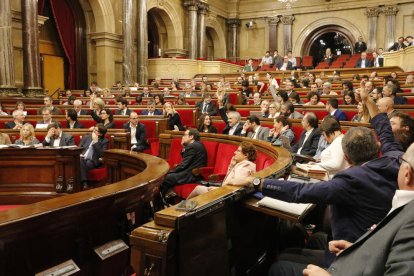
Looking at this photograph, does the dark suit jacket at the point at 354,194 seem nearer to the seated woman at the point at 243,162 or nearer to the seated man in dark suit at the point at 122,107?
the seated woman at the point at 243,162

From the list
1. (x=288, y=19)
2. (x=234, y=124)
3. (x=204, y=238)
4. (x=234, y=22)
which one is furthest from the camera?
(x=234, y=22)

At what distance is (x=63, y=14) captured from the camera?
13.2m

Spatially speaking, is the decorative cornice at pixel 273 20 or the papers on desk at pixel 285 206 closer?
the papers on desk at pixel 285 206

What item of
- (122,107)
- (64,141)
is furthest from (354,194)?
(122,107)

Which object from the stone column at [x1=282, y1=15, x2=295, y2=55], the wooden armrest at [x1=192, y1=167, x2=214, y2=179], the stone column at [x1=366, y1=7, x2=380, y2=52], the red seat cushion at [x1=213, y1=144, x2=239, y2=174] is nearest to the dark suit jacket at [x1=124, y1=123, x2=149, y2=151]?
the red seat cushion at [x1=213, y1=144, x2=239, y2=174]

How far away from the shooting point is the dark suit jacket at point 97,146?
5.23 meters

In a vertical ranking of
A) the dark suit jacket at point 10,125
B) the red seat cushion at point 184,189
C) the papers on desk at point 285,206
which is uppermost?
the dark suit jacket at point 10,125

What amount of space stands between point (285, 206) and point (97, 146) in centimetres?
375

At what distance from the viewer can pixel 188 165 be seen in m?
4.66

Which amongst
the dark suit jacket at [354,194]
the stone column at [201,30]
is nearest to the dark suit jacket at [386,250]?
the dark suit jacket at [354,194]

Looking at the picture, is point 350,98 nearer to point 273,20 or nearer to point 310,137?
point 310,137

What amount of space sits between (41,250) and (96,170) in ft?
11.6

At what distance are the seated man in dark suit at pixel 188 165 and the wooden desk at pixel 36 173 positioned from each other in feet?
3.51

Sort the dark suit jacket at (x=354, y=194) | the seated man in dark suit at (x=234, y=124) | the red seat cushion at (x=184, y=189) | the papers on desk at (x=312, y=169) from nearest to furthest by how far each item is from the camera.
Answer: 1. the dark suit jacket at (x=354, y=194)
2. the papers on desk at (x=312, y=169)
3. the red seat cushion at (x=184, y=189)
4. the seated man in dark suit at (x=234, y=124)
